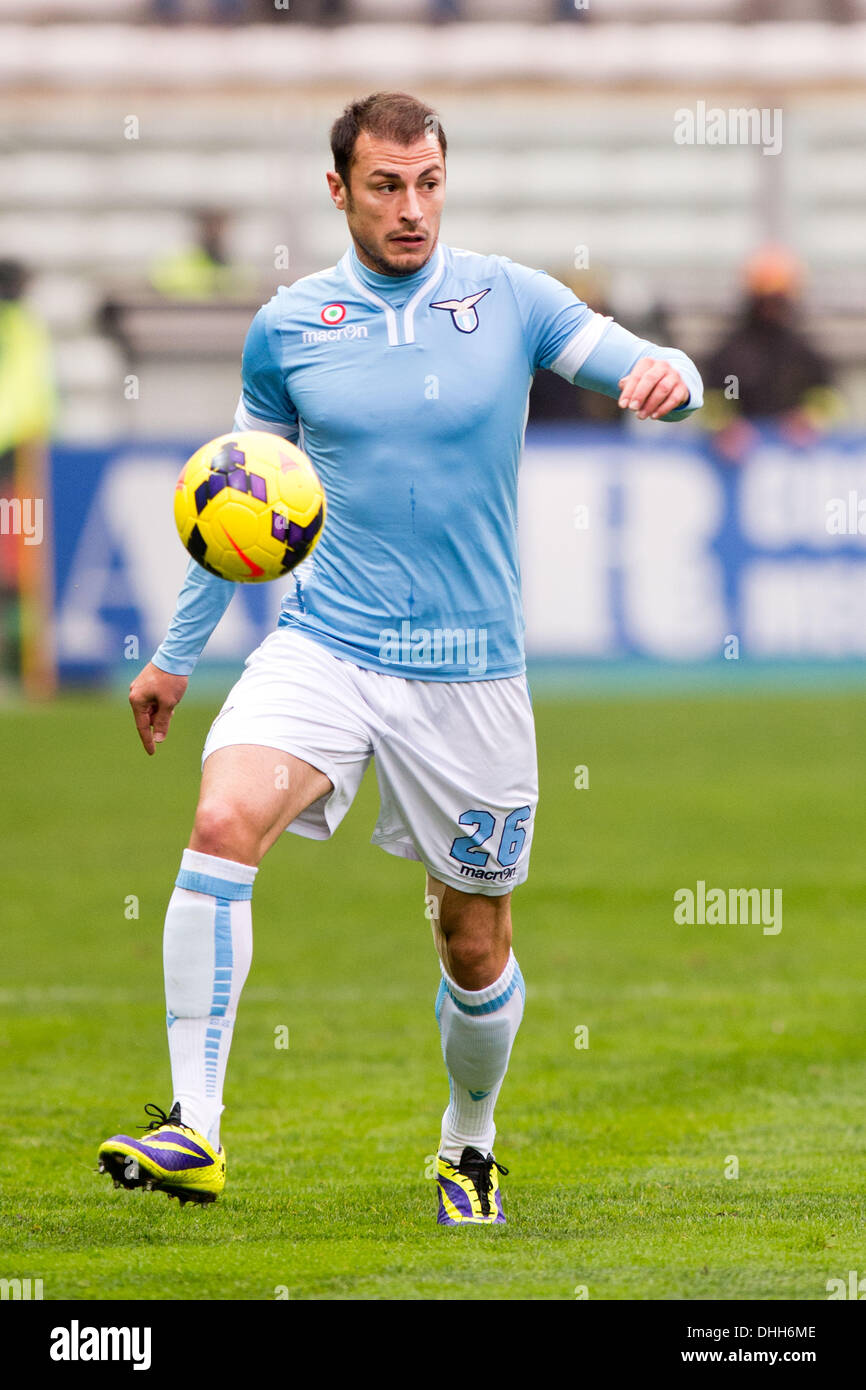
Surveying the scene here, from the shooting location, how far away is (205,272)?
19016mm

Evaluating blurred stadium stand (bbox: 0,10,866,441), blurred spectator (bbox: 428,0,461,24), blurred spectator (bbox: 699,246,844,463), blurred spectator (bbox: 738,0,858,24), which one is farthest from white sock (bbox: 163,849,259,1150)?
blurred spectator (bbox: 738,0,858,24)

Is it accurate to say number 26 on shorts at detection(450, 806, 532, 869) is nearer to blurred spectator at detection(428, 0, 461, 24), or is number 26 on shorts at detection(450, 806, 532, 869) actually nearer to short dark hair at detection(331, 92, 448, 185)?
short dark hair at detection(331, 92, 448, 185)

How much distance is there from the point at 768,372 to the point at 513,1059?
1294cm

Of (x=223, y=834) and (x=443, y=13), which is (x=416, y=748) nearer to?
(x=223, y=834)

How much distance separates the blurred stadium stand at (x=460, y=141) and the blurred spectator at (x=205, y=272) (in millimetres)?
3025

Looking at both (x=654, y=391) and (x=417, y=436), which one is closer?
(x=654, y=391)

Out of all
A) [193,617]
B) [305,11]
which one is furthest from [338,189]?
[305,11]

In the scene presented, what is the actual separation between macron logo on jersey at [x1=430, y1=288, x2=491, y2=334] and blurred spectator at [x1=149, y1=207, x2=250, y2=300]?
46.8 ft

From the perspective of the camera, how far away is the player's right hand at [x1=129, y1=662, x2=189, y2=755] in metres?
4.75

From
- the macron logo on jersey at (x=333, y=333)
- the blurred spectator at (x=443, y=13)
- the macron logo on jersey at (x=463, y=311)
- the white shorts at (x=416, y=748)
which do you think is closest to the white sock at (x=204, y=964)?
the white shorts at (x=416, y=748)

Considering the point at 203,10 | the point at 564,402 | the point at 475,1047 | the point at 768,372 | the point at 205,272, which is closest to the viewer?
the point at 475,1047
